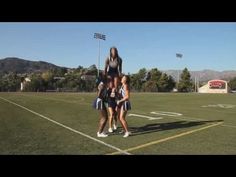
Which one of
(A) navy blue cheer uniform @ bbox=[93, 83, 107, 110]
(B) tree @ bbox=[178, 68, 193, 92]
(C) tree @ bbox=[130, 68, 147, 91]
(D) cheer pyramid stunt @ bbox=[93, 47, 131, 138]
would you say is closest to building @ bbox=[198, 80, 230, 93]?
(B) tree @ bbox=[178, 68, 193, 92]

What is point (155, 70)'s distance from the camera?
376 feet

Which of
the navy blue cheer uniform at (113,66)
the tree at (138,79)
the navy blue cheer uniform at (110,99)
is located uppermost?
the tree at (138,79)

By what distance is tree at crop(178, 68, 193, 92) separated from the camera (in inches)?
4338

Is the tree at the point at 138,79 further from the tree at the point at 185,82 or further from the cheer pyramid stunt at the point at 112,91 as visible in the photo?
the cheer pyramid stunt at the point at 112,91

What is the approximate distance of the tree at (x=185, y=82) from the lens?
110188mm

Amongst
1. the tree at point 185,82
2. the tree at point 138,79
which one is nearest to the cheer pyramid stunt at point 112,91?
the tree at point 185,82

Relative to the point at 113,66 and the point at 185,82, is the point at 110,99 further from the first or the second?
the point at 185,82

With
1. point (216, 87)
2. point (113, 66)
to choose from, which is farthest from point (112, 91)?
point (216, 87)

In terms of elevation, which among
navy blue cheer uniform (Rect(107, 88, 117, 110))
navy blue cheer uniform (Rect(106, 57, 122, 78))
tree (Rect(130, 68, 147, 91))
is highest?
tree (Rect(130, 68, 147, 91))

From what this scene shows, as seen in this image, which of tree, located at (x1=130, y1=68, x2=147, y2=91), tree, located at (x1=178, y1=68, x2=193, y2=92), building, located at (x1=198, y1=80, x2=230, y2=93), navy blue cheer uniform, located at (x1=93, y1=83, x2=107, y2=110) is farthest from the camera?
building, located at (x1=198, y1=80, x2=230, y2=93)

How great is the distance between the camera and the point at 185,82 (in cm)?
11062

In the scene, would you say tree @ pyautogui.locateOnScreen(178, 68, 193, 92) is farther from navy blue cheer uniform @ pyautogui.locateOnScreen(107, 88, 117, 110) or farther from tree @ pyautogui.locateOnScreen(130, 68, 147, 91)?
navy blue cheer uniform @ pyautogui.locateOnScreen(107, 88, 117, 110)

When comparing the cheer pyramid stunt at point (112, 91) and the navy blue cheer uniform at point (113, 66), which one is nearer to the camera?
the cheer pyramid stunt at point (112, 91)
